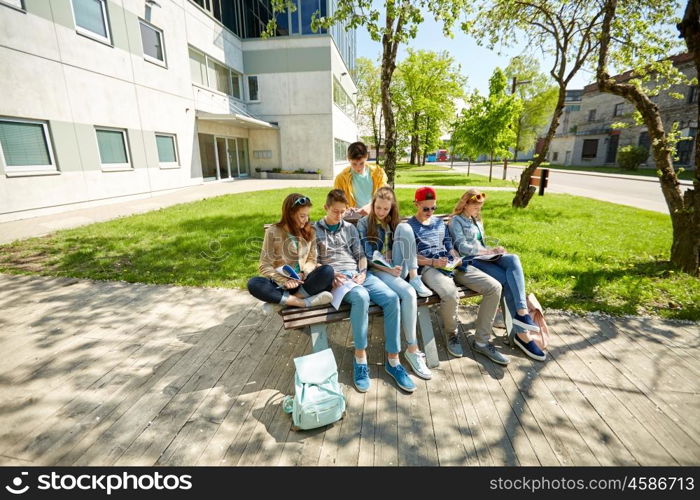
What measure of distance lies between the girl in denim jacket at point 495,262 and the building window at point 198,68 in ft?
58.9

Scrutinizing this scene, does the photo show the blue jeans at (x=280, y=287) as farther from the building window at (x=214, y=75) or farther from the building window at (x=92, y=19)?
the building window at (x=214, y=75)

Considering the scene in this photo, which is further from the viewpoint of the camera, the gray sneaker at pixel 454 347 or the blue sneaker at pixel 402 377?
the gray sneaker at pixel 454 347

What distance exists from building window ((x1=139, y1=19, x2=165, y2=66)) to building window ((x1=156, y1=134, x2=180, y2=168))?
2995 mm

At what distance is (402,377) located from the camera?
2865 millimetres

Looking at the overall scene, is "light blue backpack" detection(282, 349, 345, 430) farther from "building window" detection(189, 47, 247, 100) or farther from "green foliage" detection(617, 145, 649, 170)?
"green foliage" detection(617, 145, 649, 170)

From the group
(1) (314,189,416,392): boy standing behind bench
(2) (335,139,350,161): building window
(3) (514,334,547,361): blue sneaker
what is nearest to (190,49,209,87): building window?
(2) (335,139,350,161): building window

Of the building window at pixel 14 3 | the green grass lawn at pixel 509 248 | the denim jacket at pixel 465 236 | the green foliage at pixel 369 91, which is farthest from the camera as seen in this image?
the green foliage at pixel 369 91

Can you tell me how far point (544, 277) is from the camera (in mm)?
5102

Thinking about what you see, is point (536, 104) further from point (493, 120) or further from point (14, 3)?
point (14, 3)

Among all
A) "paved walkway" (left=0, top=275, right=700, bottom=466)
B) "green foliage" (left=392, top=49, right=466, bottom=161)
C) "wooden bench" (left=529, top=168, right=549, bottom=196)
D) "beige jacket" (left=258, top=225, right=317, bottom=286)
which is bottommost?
"paved walkway" (left=0, top=275, right=700, bottom=466)

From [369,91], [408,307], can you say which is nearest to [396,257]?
[408,307]

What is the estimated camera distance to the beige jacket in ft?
10.5

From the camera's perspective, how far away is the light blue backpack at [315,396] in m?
2.34

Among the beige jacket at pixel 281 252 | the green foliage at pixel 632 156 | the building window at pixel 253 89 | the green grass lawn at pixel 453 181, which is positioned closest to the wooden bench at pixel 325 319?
the beige jacket at pixel 281 252
